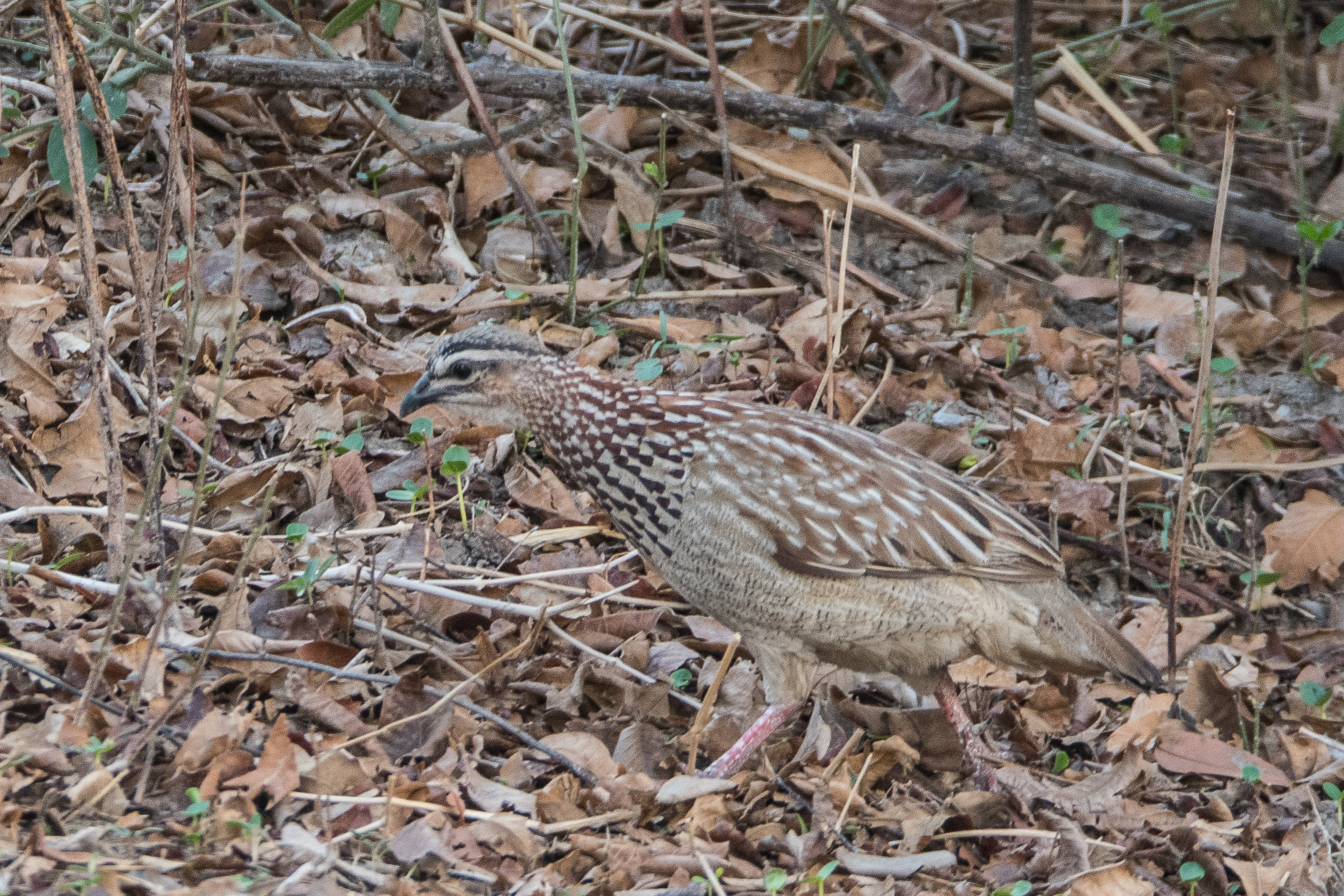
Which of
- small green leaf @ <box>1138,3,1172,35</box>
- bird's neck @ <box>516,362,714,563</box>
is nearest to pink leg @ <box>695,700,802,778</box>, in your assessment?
bird's neck @ <box>516,362,714,563</box>

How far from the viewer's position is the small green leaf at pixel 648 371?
17.3 ft

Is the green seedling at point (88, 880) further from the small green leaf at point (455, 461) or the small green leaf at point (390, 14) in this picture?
the small green leaf at point (390, 14)

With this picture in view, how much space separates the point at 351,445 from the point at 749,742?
1814mm

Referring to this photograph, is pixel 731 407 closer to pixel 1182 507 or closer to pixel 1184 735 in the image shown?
pixel 1182 507

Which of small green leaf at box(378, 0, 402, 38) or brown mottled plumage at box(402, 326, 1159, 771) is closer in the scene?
brown mottled plumage at box(402, 326, 1159, 771)

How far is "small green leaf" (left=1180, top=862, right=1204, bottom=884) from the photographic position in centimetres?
390

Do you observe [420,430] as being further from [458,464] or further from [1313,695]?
[1313,695]

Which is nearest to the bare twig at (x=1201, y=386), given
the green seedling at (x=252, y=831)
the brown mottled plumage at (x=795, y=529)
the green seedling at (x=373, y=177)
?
the brown mottled plumage at (x=795, y=529)

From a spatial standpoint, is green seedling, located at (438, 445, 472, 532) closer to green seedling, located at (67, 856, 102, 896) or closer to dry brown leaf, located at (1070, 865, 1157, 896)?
green seedling, located at (67, 856, 102, 896)

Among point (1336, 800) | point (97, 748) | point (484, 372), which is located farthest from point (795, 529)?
point (1336, 800)

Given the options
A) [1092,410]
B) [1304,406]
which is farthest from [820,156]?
[1304,406]

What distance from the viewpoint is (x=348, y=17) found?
5.64 m

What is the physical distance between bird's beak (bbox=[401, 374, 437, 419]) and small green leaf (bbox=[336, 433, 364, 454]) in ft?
1.95

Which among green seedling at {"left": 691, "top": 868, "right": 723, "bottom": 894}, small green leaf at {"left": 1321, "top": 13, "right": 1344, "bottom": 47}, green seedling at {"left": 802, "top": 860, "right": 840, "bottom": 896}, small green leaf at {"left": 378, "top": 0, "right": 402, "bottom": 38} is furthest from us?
small green leaf at {"left": 378, "top": 0, "right": 402, "bottom": 38}
